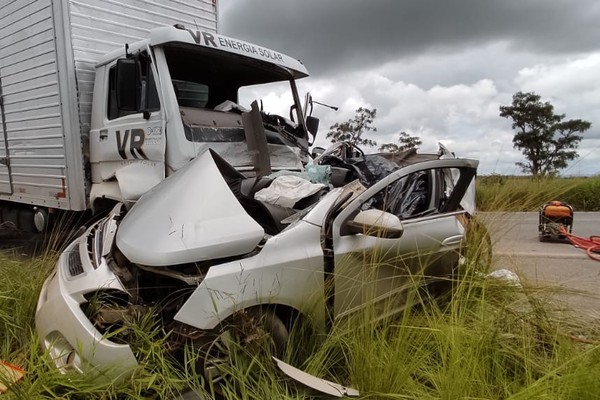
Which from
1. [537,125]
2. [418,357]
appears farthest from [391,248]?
[537,125]

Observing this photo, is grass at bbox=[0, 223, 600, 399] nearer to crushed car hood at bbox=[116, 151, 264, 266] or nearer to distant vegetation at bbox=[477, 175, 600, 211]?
crushed car hood at bbox=[116, 151, 264, 266]

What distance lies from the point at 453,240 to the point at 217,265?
6.46 feet

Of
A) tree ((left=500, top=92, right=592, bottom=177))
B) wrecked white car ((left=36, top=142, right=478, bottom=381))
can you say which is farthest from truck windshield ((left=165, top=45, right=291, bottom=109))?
tree ((left=500, top=92, right=592, bottom=177))

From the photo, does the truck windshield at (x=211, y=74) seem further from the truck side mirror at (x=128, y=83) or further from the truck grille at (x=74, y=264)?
the truck grille at (x=74, y=264)

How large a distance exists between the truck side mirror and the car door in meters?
2.75

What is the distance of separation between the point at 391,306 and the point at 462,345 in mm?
561

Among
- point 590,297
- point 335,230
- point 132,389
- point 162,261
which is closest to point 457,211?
point 590,297


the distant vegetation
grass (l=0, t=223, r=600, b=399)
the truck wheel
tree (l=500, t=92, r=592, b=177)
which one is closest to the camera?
grass (l=0, t=223, r=600, b=399)

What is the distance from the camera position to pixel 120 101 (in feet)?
14.6

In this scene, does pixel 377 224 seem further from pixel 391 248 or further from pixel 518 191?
pixel 518 191

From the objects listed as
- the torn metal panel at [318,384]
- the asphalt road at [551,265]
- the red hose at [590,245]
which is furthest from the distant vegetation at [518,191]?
the torn metal panel at [318,384]

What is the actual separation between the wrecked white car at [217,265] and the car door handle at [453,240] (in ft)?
0.64

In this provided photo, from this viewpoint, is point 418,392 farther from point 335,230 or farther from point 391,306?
point 335,230

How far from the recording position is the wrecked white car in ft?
7.48
